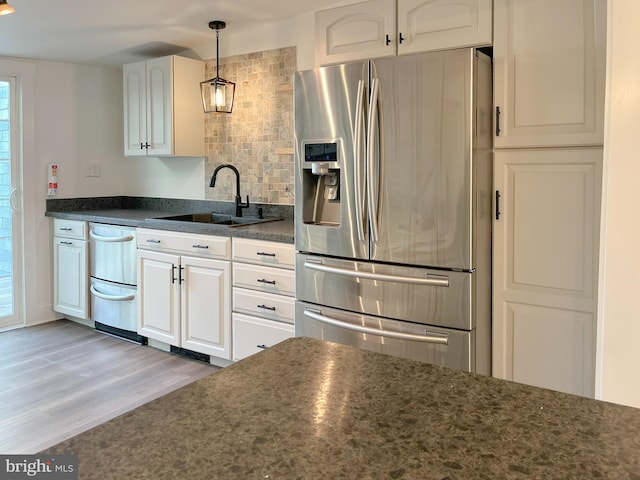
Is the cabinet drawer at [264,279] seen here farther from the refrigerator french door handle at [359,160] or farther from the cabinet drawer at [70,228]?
the cabinet drawer at [70,228]

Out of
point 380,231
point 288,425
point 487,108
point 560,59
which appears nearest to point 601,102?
point 560,59

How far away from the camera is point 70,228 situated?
4168 millimetres

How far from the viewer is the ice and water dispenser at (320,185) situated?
2559 millimetres

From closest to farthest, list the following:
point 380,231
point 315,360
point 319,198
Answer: point 315,360, point 380,231, point 319,198

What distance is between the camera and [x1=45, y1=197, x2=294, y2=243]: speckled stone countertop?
10.0 ft

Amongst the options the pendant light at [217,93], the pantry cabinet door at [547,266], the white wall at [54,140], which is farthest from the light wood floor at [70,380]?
the pantry cabinet door at [547,266]

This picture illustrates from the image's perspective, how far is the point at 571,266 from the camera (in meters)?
2.19

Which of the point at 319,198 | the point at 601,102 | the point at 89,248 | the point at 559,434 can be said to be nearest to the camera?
the point at 559,434

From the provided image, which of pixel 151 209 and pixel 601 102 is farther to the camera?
→ pixel 151 209

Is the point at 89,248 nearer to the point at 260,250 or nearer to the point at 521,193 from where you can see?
the point at 260,250

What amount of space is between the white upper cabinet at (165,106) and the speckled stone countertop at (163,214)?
48cm

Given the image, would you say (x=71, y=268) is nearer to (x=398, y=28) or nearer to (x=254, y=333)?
(x=254, y=333)

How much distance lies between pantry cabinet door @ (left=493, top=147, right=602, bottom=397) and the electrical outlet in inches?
143

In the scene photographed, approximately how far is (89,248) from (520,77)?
3.34 m
